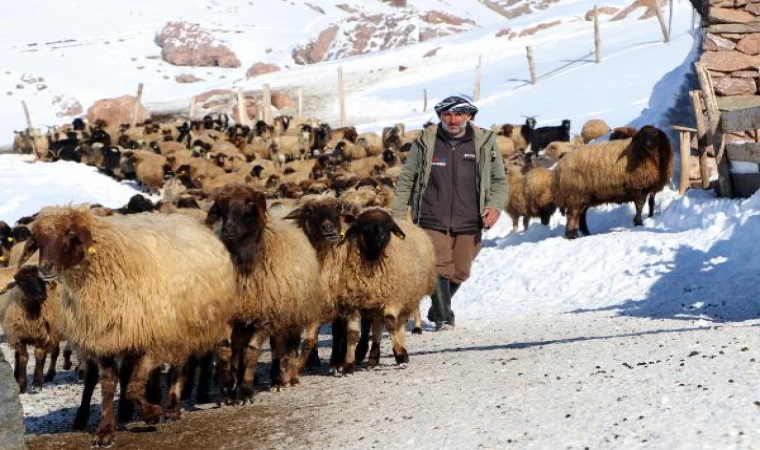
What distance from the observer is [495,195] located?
9977mm

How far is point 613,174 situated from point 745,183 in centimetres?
271

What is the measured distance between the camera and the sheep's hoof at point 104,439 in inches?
252

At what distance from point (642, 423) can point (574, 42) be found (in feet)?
181

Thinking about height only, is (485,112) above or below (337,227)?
above

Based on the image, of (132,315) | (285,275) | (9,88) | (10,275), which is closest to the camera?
(132,315)

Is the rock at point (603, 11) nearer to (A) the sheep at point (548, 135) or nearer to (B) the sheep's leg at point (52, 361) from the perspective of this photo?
(A) the sheep at point (548, 135)

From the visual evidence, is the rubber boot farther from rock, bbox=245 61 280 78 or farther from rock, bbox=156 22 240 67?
rock, bbox=156 22 240 67

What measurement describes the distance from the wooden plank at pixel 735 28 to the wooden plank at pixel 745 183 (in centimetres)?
341

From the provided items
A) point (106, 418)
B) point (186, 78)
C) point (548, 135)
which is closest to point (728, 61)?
point (548, 135)

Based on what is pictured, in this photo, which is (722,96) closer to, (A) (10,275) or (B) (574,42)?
(A) (10,275)

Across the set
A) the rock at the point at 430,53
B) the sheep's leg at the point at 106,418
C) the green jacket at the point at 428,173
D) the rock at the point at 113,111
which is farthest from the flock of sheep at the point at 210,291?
the rock at the point at 430,53

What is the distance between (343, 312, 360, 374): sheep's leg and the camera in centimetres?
862

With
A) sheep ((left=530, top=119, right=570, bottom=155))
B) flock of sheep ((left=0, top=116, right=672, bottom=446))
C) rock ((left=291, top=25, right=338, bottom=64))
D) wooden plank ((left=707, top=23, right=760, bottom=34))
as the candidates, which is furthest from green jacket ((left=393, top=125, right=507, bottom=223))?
rock ((left=291, top=25, right=338, bottom=64))

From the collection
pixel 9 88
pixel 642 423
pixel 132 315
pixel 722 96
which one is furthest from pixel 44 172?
pixel 9 88
